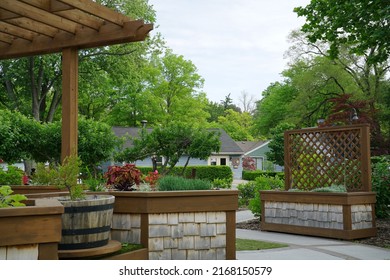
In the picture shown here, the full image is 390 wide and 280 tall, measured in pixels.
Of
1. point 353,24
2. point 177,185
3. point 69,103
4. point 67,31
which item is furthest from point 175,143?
point 177,185

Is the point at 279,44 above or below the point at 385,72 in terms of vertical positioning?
above

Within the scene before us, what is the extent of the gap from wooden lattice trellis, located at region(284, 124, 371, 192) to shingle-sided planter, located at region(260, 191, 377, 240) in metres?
0.52

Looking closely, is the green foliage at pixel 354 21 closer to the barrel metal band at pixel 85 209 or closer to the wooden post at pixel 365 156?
the wooden post at pixel 365 156

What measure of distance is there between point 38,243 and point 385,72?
31.2 meters

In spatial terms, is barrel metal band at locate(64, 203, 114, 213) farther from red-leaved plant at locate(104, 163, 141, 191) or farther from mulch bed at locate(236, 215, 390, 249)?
mulch bed at locate(236, 215, 390, 249)

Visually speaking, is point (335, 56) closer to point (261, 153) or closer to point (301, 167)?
point (301, 167)

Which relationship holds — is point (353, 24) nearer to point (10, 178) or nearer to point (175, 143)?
point (175, 143)

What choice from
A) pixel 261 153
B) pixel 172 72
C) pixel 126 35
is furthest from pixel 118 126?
pixel 126 35

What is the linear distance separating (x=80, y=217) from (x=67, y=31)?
3191 mm

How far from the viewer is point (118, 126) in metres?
34.2

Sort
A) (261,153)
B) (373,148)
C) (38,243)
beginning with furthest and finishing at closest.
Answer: (261,153) < (373,148) < (38,243)

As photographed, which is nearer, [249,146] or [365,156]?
[365,156]

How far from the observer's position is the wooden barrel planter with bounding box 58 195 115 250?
3957 millimetres

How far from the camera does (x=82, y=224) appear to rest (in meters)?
3.99
